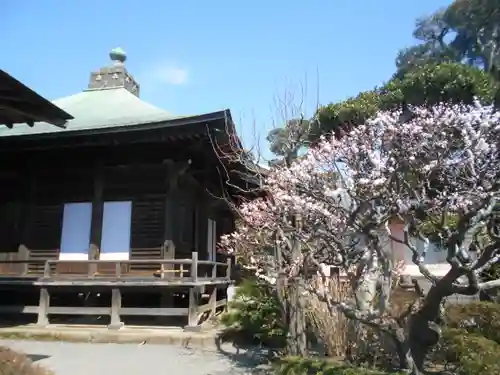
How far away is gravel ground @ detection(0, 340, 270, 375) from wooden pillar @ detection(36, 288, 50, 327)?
0.98 metres

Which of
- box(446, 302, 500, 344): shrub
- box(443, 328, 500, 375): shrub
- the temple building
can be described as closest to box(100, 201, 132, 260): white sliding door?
the temple building

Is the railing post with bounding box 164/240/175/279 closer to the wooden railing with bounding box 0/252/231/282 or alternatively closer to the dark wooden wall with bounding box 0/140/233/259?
the wooden railing with bounding box 0/252/231/282

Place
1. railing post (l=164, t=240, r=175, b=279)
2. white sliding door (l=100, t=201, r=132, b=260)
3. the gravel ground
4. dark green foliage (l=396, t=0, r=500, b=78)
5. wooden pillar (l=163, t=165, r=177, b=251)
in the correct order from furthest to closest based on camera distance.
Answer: dark green foliage (l=396, t=0, r=500, b=78), white sliding door (l=100, t=201, r=132, b=260), wooden pillar (l=163, t=165, r=177, b=251), railing post (l=164, t=240, r=175, b=279), the gravel ground

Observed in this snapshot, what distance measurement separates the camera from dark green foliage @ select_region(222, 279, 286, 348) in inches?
332

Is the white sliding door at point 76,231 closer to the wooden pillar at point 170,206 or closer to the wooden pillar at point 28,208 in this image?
the wooden pillar at point 28,208

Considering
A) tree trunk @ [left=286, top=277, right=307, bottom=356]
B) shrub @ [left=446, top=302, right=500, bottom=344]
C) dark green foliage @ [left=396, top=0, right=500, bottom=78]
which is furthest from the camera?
dark green foliage @ [left=396, top=0, right=500, bottom=78]

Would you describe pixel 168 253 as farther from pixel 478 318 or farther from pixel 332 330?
pixel 478 318

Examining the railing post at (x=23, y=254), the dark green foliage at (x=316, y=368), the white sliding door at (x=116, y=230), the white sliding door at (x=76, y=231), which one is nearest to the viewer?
the dark green foliage at (x=316, y=368)

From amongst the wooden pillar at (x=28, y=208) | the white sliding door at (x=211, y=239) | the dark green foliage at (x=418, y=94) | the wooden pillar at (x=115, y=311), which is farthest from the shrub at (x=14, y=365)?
the white sliding door at (x=211, y=239)

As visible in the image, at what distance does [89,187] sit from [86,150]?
96 centimetres

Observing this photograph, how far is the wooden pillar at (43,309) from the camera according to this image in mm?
9938

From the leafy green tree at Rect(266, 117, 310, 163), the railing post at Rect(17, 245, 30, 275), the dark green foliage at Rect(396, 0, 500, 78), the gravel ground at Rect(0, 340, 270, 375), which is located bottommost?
the gravel ground at Rect(0, 340, 270, 375)

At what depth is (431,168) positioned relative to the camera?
18.2 ft

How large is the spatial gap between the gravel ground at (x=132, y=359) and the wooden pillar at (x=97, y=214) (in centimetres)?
253
